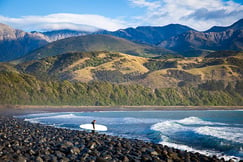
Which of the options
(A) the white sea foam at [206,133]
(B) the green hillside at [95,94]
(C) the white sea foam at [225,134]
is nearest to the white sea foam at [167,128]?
(A) the white sea foam at [206,133]

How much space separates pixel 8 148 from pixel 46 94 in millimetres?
116755

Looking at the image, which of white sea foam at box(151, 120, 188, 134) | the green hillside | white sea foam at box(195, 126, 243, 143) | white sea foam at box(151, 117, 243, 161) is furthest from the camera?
the green hillside

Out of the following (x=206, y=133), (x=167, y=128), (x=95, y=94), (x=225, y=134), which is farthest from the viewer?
(x=95, y=94)

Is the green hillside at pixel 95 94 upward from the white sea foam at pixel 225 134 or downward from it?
upward

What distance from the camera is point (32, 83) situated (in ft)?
453

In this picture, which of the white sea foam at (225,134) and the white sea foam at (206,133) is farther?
the white sea foam at (225,134)

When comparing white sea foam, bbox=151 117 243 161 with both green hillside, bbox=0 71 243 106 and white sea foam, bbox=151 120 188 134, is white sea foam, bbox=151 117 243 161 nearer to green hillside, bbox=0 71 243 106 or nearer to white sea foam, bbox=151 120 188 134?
white sea foam, bbox=151 120 188 134

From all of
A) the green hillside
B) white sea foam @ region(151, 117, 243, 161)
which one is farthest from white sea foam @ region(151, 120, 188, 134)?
the green hillside

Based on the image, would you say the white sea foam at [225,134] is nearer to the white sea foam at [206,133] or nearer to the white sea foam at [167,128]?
the white sea foam at [206,133]

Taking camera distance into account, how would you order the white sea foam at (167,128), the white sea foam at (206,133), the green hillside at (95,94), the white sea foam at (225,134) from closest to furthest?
the white sea foam at (206,133)
the white sea foam at (225,134)
the white sea foam at (167,128)
the green hillside at (95,94)

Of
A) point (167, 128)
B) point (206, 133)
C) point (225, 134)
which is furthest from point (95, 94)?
point (225, 134)

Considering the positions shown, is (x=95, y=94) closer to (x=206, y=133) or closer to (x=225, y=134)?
(x=206, y=133)

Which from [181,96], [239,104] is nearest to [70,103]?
[181,96]

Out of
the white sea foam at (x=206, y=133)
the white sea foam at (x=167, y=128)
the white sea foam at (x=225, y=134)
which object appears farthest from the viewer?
the white sea foam at (x=167, y=128)
